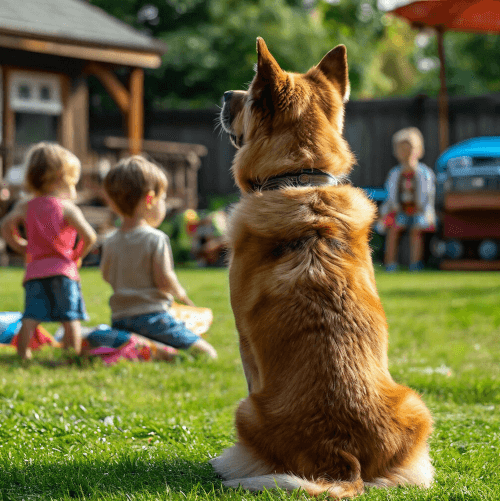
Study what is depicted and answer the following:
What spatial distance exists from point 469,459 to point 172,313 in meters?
2.71

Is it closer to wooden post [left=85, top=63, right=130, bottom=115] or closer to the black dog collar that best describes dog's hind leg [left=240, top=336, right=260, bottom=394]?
the black dog collar

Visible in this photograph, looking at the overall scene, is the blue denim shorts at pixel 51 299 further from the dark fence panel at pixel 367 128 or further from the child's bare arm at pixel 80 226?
the dark fence panel at pixel 367 128

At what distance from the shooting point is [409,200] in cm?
1123

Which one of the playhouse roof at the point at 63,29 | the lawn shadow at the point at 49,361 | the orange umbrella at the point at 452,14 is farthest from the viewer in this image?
the playhouse roof at the point at 63,29

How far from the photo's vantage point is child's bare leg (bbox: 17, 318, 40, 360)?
455 cm

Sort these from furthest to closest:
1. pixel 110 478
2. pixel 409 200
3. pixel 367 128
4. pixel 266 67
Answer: pixel 367 128
pixel 409 200
pixel 266 67
pixel 110 478

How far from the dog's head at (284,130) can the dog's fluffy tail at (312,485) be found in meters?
1.13

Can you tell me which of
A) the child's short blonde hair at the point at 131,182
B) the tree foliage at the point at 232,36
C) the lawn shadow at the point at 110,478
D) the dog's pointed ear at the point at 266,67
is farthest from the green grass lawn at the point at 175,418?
the tree foliage at the point at 232,36

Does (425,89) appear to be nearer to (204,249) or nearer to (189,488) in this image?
(204,249)

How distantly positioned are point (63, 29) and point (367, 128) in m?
7.38

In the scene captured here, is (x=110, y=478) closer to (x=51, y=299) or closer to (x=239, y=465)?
(x=239, y=465)

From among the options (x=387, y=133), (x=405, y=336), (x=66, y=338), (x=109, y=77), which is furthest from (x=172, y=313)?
(x=387, y=133)

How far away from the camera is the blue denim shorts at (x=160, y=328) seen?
15.7 feet

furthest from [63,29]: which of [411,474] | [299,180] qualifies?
[411,474]
